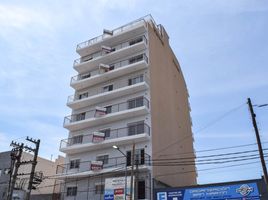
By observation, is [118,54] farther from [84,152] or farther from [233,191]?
[233,191]

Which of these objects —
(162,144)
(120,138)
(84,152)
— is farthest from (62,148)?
(162,144)

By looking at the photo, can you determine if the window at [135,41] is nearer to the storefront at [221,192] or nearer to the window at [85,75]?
the window at [85,75]

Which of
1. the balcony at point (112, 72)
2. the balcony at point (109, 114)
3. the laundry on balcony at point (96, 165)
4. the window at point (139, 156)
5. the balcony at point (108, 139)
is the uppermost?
the balcony at point (112, 72)

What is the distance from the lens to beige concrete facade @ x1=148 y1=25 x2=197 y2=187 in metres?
33.1

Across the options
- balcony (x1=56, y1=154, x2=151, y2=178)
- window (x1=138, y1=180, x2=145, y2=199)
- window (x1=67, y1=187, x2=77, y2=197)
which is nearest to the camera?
window (x1=138, y1=180, x2=145, y2=199)

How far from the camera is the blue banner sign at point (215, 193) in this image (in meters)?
22.9

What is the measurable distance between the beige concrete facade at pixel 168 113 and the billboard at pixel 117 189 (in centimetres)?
403

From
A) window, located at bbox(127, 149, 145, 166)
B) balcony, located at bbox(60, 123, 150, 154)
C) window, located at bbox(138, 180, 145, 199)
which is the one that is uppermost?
balcony, located at bbox(60, 123, 150, 154)

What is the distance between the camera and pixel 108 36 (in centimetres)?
4159

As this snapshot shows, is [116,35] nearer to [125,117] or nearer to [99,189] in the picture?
[125,117]

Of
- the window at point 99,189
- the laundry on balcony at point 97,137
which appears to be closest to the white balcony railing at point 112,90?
the laundry on balcony at point 97,137

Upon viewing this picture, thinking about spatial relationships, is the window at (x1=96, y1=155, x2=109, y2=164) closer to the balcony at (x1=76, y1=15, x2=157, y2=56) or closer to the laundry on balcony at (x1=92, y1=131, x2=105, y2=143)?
the laundry on balcony at (x1=92, y1=131, x2=105, y2=143)

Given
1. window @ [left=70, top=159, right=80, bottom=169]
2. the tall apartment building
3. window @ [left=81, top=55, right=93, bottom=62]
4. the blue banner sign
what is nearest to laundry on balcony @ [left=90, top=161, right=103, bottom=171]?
the tall apartment building

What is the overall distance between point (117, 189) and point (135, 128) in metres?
8.10
